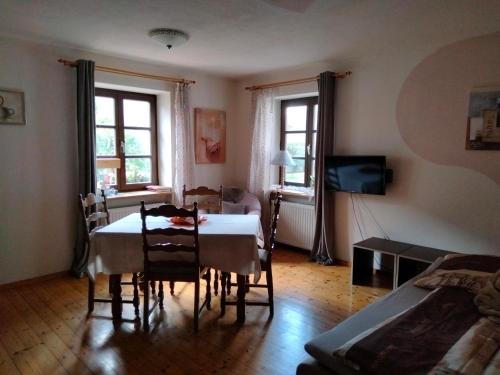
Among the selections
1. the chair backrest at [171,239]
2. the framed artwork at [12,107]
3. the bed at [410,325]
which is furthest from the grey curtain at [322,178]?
the framed artwork at [12,107]

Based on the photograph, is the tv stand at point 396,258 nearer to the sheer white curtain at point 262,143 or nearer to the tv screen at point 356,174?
the tv screen at point 356,174

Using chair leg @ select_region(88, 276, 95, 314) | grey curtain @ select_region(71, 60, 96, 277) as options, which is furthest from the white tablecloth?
grey curtain @ select_region(71, 60, 96, 277)

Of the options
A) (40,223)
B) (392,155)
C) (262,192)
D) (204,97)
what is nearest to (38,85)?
(40,223)

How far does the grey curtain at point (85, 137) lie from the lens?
11.9ft

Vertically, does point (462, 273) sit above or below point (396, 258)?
above

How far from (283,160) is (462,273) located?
262 centimetres

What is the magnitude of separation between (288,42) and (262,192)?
6.93 ft

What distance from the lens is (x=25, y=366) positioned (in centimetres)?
222

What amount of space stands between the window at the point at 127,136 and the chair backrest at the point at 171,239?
6.29ft

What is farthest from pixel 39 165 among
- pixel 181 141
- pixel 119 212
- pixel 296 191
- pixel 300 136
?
pixel 300 136

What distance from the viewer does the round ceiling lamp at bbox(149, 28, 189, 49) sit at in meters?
3.03

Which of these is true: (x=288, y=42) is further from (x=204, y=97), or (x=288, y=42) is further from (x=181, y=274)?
(x=181, y=274)

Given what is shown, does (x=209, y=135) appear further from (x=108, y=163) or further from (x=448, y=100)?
(x=448, y=100)

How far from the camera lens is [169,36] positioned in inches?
121
